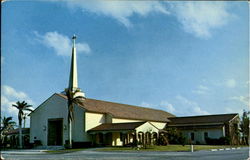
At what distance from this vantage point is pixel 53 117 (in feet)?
124

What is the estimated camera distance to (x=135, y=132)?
33.1m

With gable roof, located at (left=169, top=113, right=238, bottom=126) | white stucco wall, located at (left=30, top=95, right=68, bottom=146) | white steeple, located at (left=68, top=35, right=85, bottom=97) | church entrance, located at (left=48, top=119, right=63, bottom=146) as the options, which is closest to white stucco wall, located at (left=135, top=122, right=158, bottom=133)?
white stucco wall, located at (left=30, top=95, right=68, bottom=146)

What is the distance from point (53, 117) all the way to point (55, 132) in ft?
6.86

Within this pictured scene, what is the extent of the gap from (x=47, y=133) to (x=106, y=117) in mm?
7165

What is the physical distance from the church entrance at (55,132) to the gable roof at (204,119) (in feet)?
54.5

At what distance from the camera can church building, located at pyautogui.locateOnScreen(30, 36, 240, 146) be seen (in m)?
34.9

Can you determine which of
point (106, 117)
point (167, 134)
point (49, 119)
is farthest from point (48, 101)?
point (167, 134)

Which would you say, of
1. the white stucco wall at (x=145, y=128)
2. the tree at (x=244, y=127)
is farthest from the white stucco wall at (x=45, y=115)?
the tree at (x=244, y=127)

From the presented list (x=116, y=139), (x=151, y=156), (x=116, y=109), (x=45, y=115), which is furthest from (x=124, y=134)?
(x=151, y=156)

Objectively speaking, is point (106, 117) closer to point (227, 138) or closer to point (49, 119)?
point (49, 119)

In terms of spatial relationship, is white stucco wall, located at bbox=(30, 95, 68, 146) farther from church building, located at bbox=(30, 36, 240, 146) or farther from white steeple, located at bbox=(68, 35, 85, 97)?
white steeple, located at bbox=(68, 35, 85, 97)

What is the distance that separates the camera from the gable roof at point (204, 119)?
138 ft

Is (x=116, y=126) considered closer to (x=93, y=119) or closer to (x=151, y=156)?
(x=93, y=119)

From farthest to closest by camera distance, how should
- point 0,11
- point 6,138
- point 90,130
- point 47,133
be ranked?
1. point 6,138
2. point 47,133
3. point 90,130
4. point 0,11
